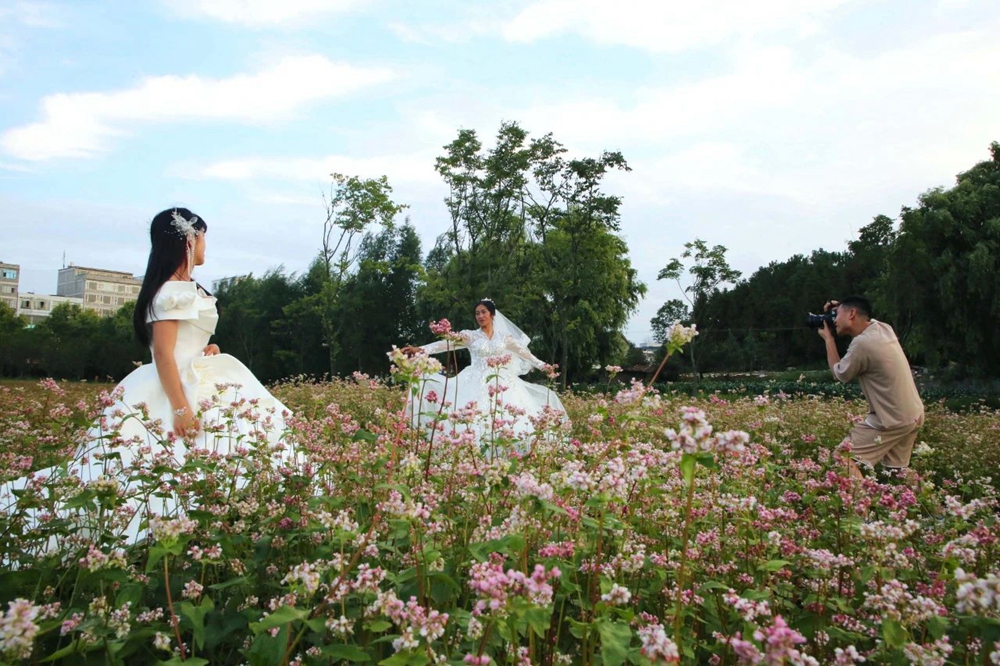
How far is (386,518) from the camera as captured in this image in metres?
2.61

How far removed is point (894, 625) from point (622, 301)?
4758cm

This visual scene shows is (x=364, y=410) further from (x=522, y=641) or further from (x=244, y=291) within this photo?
(x=244, y=291)

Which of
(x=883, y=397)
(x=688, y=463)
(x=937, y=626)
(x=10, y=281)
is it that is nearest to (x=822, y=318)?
(x=883, y=397)

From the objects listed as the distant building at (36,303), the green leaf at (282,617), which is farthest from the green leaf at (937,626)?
the distant building at (36,303)

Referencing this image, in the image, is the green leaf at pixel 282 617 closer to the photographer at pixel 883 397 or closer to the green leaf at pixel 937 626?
the green leaf at pixel 937 626

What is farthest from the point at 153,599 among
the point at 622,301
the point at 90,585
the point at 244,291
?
the point at 244,291

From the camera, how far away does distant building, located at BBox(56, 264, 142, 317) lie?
16412cm

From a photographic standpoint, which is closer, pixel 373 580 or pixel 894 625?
pixel 373 580

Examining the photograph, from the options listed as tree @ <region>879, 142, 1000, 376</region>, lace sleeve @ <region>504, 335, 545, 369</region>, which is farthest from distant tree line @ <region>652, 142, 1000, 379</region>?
lace sleeve @ <region>504, 335, 545, 369</region>

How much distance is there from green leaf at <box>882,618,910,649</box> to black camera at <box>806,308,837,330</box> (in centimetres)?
564

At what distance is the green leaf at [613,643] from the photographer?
1.83 meters

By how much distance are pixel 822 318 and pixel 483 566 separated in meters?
6.62

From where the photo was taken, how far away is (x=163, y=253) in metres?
5.17

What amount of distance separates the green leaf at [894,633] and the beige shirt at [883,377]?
5095 mm
